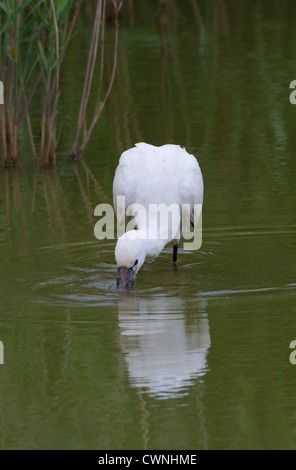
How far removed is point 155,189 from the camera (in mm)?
8508

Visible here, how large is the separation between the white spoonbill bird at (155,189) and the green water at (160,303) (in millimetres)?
374


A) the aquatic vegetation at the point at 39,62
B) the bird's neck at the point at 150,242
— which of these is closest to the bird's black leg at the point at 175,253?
the bird's neck at the point at 150,242

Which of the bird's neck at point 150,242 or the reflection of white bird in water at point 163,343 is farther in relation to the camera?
the bird's neck at point 150,242

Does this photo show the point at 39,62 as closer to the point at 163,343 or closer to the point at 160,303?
the point at 160,303

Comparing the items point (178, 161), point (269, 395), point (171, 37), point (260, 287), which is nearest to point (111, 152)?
point (178, 161)

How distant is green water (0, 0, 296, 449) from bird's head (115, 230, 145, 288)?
0.12 meters

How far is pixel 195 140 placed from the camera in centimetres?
1342

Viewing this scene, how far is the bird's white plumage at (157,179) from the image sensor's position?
8.52 meters

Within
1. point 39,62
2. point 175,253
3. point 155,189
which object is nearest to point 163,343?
point 155,189

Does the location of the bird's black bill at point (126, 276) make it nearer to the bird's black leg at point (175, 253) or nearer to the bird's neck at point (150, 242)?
the bird's neck at point (150, 242)

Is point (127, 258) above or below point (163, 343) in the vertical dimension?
above

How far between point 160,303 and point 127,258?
1.30ft

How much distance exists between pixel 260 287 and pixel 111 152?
5580 mm

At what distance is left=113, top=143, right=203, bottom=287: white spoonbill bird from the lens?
8.34 meters
